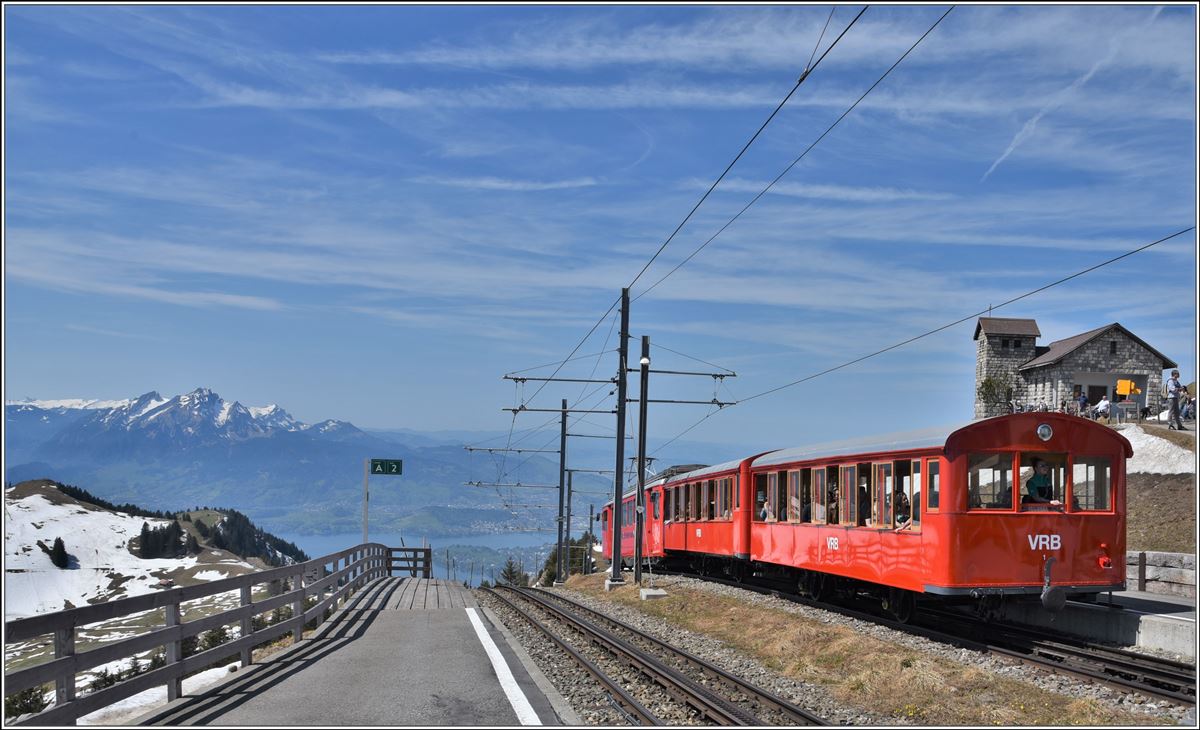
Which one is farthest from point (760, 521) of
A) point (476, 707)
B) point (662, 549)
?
point (476, 707)

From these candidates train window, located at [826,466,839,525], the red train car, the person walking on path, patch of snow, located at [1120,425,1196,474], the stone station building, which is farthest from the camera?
the stone station building

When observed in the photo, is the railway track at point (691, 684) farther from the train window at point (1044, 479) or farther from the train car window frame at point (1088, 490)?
the train car window frame at point (1088, 490)

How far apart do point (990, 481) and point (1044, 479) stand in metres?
0.87

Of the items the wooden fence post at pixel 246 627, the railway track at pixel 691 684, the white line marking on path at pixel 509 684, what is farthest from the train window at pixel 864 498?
the wooden fence post at pixel 246 627

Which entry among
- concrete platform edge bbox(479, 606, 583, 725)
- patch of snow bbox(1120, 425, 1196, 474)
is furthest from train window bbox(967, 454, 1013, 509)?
patch of snow bbox(1120, 425, 1196, 474)

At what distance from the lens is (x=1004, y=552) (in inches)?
601

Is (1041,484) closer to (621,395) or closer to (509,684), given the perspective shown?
(509,684)

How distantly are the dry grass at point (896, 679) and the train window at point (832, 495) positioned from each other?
5.87 feet

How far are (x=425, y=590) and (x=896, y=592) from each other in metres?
15.5

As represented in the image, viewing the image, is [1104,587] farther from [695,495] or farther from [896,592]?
[695,495]

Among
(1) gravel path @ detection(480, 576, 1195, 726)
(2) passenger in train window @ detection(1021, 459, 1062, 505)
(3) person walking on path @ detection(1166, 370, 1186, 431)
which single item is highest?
(3) person walking on path @ detection(1166, 370, 1186, 431)

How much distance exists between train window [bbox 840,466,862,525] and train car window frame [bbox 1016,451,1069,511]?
2.98 metres

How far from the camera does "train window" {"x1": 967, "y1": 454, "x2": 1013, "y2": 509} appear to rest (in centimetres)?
1523

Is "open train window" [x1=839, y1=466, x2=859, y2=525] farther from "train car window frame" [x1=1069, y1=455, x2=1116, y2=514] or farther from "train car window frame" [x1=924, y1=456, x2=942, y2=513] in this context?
"train car window frame" [x1=1069, y1=455, x2=1116, y2=514]
